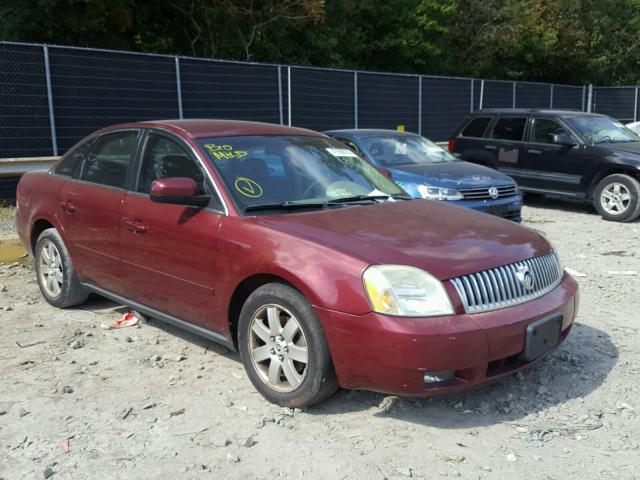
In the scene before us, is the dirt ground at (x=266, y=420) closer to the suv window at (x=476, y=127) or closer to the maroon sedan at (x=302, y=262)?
the maroon sedan at (x=302, y=262)

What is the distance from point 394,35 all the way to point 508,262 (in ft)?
85.9

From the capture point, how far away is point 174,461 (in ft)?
10.5

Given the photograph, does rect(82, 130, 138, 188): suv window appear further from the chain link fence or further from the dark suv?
the dark suv

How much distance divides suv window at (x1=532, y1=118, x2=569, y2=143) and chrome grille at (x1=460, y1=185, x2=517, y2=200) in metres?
3.05

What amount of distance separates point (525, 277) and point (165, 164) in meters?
2.56

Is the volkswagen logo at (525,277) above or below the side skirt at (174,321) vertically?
above

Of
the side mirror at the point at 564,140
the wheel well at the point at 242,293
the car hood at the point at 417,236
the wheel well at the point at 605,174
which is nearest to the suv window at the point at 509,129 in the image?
the side mirror at the point at 564,140

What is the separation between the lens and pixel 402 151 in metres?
9.39

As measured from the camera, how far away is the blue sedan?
26.9 feet

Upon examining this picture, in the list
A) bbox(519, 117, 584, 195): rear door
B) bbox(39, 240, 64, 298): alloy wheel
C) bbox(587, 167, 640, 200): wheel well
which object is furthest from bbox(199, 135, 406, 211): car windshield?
bbox(519, 117, 584, 195): rear door

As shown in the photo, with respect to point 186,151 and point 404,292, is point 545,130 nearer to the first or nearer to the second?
point 186,151

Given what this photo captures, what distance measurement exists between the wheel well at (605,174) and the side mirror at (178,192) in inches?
327

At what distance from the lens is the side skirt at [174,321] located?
13.3 feet

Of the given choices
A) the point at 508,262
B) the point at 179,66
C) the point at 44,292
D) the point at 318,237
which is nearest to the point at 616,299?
the point at 508,262
